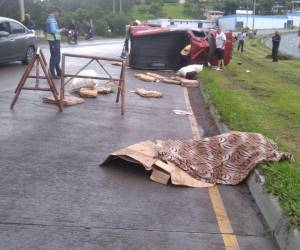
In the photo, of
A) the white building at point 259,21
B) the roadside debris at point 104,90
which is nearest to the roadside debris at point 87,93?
the roadside debris at point 104,90

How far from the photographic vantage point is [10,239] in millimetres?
4434

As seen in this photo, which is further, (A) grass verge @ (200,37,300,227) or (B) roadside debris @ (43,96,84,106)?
(B) roadside debris @ (43,96,84,106)

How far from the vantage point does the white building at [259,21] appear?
111500 millimetres

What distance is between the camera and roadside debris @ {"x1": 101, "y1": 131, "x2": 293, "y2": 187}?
6363 mm

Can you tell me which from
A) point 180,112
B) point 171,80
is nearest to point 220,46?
point 171,80

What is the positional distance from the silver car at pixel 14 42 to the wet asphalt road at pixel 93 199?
7.98 metres

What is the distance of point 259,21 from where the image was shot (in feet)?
397

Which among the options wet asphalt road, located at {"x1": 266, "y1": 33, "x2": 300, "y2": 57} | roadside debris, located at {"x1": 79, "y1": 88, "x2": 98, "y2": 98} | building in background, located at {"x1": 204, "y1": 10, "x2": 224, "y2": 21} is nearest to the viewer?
roadside debris, located at {"x1": 79, "y1": 88, "x2": 98, "y2": 98}

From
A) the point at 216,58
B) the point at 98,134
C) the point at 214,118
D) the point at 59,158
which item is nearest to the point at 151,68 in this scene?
the point at 216,58

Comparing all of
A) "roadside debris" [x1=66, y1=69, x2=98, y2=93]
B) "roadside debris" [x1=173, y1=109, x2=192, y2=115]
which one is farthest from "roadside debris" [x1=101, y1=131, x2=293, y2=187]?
"roadside debris" [x1=66, y1=69, x2=98, y2=93]

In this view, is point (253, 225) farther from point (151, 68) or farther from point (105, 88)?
point (151, 68)

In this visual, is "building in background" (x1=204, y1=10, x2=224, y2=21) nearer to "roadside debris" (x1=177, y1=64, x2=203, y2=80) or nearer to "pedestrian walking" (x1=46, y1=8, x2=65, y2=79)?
"roadside debris" (x1=177, y1=64, x2=203, y2=80)

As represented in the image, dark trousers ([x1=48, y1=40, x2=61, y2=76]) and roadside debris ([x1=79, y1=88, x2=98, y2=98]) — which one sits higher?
dark trousers ([x1=48, y1=40, x2=61, y2=76])

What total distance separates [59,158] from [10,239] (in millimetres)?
2577
